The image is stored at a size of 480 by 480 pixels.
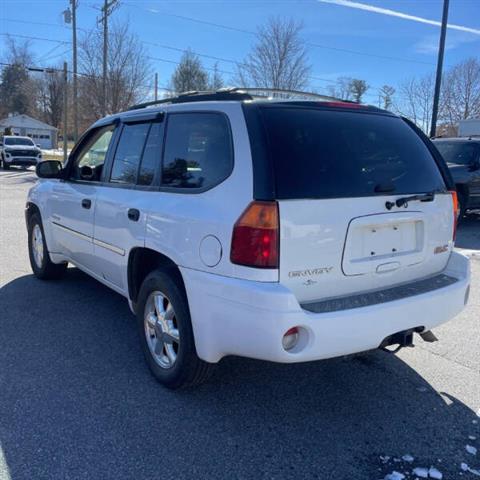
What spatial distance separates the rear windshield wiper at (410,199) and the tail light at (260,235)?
810mm

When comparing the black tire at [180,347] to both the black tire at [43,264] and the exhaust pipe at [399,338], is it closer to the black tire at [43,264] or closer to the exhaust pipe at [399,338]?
the exhaust pipe at [399,338]

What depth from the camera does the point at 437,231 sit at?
135 inches

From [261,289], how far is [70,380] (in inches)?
67.1

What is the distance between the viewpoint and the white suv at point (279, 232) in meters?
2.75

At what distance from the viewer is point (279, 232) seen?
2.73 meters

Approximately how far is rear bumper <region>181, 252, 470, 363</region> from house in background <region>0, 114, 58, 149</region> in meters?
70.3

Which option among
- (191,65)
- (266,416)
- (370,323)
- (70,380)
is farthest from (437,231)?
(191,65)

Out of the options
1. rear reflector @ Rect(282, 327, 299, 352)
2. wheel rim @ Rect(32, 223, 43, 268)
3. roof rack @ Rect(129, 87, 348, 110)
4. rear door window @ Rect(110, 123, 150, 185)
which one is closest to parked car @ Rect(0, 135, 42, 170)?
wheel rim @ Rect(32, 223, 43, 268)

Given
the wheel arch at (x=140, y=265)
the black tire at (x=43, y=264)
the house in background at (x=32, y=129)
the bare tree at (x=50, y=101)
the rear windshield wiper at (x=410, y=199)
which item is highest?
the bare tree at (x=50, y=101)

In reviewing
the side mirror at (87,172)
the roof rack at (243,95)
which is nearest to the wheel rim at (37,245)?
the side mirror at (87,172)

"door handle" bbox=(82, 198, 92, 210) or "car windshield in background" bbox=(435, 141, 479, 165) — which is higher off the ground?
"car windshield in background" bbox=(435, 141, 479, 165)

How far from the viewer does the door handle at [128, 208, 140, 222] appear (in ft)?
11.8

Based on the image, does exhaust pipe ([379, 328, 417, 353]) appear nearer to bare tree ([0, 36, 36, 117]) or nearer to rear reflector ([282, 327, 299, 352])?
rear reflector ([282, 327, 299, 352])

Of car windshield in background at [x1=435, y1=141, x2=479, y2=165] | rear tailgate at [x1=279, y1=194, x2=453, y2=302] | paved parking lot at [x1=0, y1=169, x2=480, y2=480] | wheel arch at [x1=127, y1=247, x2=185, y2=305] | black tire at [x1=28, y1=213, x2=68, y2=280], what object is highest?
car windshield in background at [x1=435, y1=141, x2=479, y2=165]
